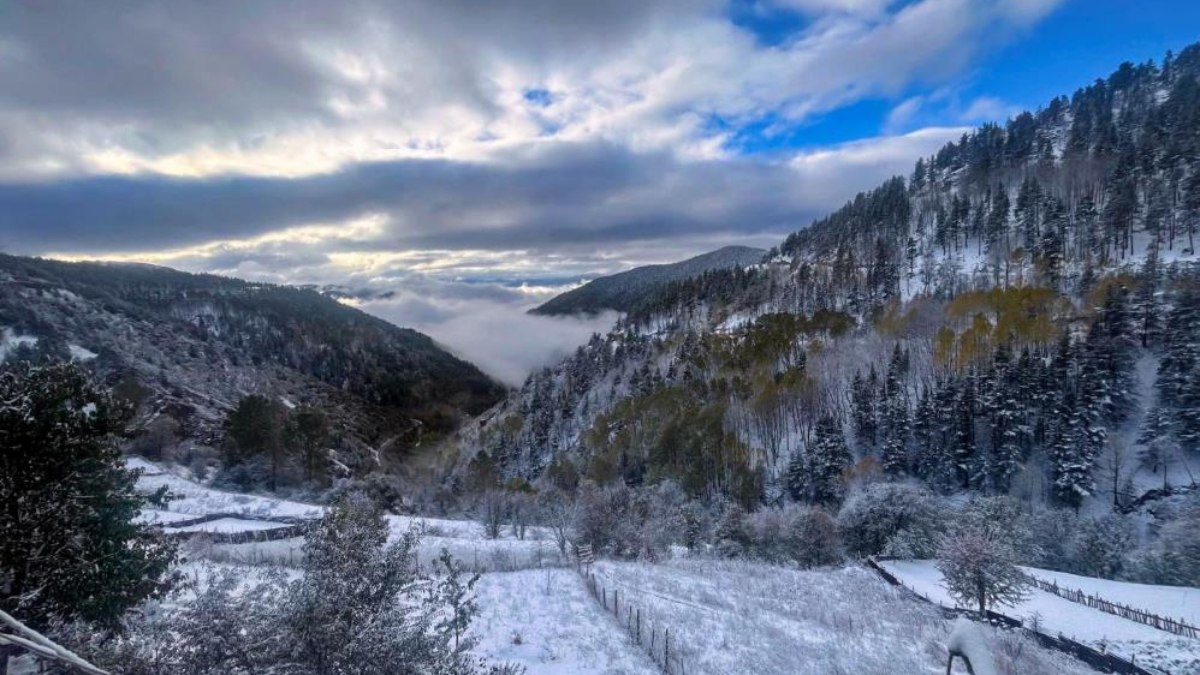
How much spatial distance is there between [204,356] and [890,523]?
137 metres

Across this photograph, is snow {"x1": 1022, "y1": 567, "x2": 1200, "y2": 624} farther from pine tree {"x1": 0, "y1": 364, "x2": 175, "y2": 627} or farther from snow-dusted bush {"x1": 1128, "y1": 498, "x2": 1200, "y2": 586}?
pine tree {"x1": 0, "y1": 364, "x2": 175, "y2": 627}

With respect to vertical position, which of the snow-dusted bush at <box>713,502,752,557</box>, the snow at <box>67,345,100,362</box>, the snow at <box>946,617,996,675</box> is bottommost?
the snow-dusted bush at <box>713,502,752,557</box>

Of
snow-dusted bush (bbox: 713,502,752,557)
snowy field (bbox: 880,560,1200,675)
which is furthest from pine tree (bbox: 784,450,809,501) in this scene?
snowy field (bbox: 880,560,1200,675)

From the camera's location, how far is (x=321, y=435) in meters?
57.2

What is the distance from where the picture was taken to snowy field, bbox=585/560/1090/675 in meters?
16.5

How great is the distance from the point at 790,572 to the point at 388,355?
187 metres

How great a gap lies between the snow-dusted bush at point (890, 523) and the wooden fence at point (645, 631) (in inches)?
1057

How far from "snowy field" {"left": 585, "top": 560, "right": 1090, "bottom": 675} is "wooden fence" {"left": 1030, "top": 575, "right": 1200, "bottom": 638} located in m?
8.44

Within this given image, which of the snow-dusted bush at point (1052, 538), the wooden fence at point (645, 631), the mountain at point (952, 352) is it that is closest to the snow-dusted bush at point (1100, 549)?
the snow-dusted bush at point (1052, 538)

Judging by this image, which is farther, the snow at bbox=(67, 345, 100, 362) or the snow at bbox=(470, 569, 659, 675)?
the snow at bbox=(67, 345, 100, 362)

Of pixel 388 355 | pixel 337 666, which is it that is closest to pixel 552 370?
pixel 388 355

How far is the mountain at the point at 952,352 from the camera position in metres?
57.3

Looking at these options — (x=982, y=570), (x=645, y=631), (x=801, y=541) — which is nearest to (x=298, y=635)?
(x=645, y=631)

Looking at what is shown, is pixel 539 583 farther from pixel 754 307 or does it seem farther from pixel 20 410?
pixel 754 307
